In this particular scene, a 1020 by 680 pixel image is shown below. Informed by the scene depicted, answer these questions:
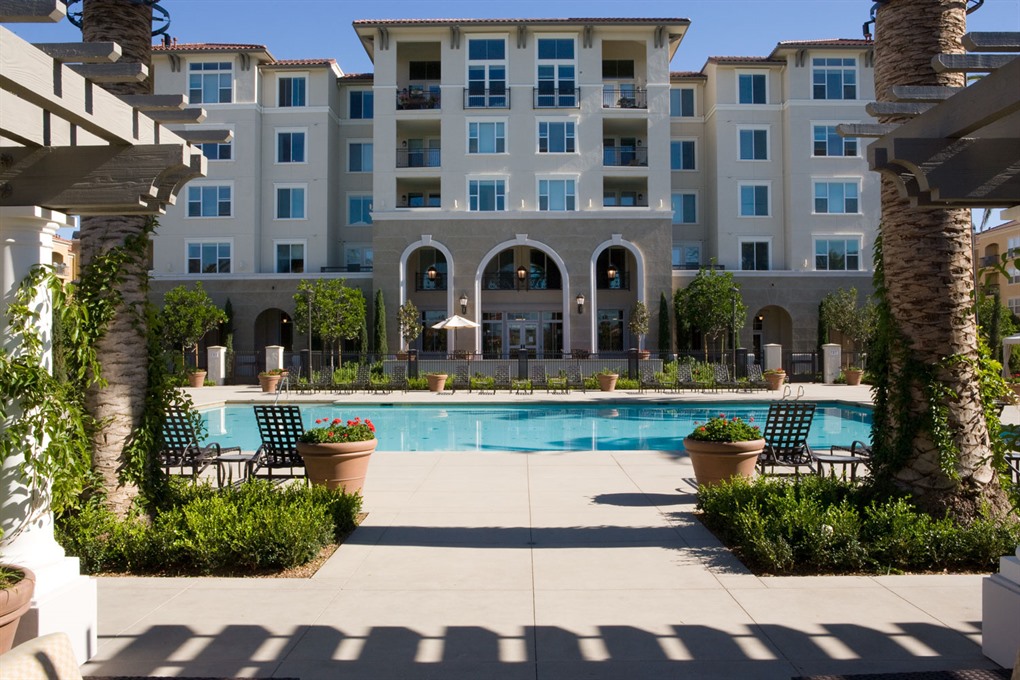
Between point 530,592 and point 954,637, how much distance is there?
2775 mm

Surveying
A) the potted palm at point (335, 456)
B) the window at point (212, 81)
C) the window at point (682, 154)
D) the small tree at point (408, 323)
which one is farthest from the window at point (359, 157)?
the potted palm at point (335, 456)

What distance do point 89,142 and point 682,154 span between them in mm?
36695

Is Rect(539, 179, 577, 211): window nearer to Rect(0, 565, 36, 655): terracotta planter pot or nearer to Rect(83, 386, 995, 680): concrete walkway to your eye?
Rect(83, 386, 995, 680): concrete walkway

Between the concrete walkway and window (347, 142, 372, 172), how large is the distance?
110 feet

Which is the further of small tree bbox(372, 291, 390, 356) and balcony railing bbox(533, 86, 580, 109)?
balcony railing bbox(533, 86, 580, 109)

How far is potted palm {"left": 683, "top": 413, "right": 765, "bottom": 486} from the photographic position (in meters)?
8.82

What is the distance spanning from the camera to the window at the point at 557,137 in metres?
35.1

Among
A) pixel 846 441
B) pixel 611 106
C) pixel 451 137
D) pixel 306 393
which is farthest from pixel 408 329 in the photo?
pixel 846 441

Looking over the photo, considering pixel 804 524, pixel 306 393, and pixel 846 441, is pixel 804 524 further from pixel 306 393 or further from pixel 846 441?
pixel 306 393

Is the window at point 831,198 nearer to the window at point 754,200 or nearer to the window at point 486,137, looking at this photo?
the window at point 754,200

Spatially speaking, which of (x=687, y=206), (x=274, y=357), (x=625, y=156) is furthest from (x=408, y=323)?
(x=687, y=206)

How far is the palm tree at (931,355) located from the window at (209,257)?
34438mm

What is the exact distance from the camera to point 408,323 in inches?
1318

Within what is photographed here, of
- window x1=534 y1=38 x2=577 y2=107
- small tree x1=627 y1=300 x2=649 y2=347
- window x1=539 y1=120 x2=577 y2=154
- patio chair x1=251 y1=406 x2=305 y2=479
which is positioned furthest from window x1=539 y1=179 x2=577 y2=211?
patio chair x1=251 y1=406 x2=305 y2=479
